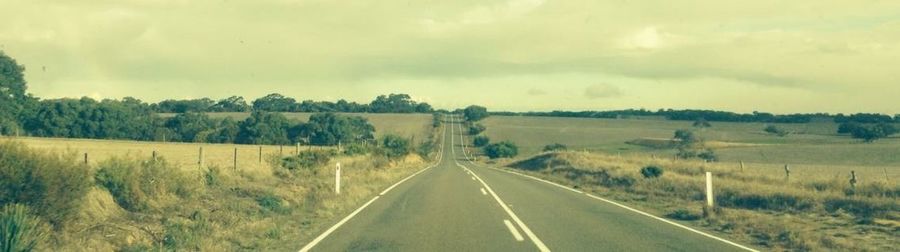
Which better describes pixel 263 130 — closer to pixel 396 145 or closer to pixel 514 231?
pixel 396 145


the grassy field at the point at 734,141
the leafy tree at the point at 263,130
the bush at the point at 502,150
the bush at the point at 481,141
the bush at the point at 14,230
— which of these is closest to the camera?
the bush at the point at 14,230

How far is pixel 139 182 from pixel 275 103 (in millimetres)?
152641

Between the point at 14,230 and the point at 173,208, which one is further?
the point at 173,208

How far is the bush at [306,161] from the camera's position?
3031cm

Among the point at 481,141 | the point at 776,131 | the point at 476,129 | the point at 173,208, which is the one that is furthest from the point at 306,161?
the point at 476,129

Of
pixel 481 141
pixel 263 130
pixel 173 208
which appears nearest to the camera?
pixel 173 208

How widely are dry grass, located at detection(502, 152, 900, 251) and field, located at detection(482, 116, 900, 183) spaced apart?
22947mm

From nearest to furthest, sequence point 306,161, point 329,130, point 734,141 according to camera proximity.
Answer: point 306,161, point 734,141, point 329,130

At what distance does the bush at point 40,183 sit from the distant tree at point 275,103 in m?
146

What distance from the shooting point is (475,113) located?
175 meters

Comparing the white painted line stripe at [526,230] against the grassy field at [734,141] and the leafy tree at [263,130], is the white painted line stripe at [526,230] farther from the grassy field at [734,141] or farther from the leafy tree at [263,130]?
the leafy tree at [263,130]

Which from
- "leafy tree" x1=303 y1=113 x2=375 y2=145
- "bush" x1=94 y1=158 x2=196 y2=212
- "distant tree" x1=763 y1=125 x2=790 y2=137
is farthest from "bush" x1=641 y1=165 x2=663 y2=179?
"distant tree" x1=763 y1=125 x2=790 y2=137

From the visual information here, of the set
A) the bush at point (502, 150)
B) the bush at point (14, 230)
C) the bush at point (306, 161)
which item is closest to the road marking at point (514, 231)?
the bush at point (14, 230)

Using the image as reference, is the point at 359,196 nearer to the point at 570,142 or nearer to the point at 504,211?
the point at 504,211
